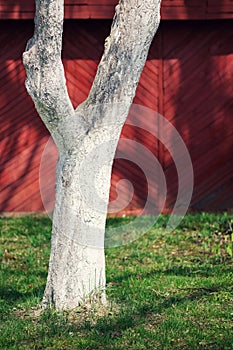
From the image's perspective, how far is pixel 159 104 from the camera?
1239cm

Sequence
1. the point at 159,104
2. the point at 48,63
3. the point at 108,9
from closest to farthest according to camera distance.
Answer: the point at 48,63 → the point at 108,9 → the point at 159,104

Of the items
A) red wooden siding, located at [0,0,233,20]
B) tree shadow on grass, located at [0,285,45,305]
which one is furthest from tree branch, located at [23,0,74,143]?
red wooden siding, located at [0,0,233,20]

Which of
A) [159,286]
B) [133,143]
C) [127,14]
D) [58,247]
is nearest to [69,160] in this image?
[58,247]

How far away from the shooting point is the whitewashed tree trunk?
7.24 m

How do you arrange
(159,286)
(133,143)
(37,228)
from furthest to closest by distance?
(133,143)
(37,228)
(159,286)

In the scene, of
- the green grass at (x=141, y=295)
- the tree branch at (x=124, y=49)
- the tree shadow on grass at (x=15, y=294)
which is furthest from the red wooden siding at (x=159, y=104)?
the tree branch at (x=124, y=49)

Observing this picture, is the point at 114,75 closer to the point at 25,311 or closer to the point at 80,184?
the point at 80,184

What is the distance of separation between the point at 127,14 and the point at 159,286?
270 cm

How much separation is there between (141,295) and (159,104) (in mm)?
4723

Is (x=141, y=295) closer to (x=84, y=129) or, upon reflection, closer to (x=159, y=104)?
(x=84, y=129)

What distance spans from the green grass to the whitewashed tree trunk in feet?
1.26

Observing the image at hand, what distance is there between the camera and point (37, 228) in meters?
11.4

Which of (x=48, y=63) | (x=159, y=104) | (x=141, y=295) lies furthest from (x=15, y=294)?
(x=159, y=104)

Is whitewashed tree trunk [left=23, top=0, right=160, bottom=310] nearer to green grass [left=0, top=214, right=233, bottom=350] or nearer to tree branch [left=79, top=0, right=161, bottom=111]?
tree branch [left=79, top=0, right=161, bottom=111]
